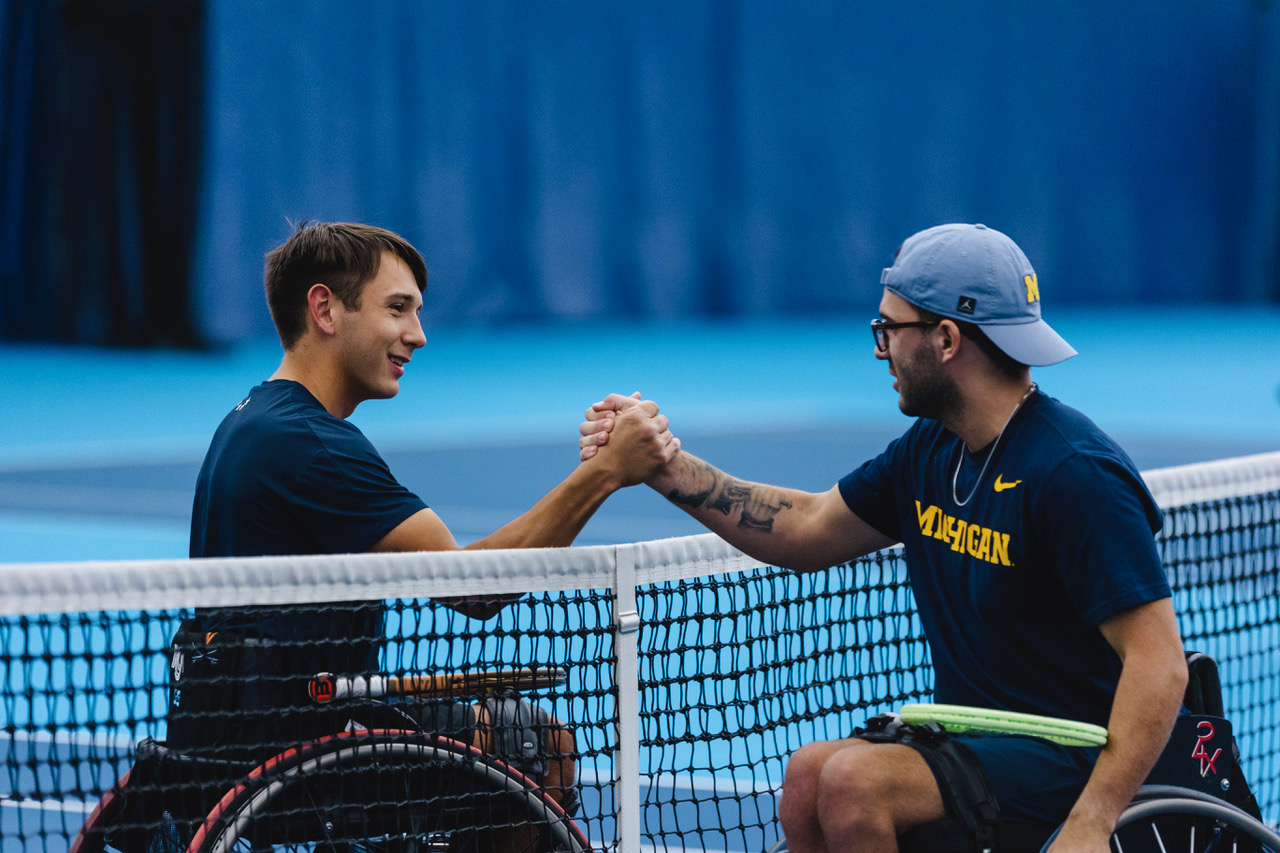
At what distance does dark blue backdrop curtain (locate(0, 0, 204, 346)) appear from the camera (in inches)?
644

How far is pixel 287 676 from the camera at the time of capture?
2811 millimetres

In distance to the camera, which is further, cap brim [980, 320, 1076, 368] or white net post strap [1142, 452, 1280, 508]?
white net post strap [1142, 452, 1280, 508]

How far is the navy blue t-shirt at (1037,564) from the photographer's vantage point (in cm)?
257

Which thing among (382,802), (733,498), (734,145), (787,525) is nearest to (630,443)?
(733,498)

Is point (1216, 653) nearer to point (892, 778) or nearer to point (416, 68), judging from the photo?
point (892, 778)

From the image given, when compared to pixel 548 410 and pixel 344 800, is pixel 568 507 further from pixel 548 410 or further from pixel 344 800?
pixel 548 410

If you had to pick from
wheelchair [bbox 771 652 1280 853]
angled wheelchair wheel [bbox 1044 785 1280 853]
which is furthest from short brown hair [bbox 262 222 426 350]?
angled wheelchair wheel [bbox 1044 785 1280 853]

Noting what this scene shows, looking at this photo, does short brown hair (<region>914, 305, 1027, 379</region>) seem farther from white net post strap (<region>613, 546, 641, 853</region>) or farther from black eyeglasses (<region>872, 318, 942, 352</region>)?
white net post strap (<region>613, 546, 641, 853</region>)

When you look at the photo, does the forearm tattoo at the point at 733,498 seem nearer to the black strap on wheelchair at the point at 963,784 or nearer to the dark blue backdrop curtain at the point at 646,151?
the black strap on wheelchair at the point at 963,784

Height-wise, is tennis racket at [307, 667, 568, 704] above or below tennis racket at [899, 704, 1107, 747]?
above

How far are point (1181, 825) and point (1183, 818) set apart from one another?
0.01 meters

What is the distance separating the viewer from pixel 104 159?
1658cm

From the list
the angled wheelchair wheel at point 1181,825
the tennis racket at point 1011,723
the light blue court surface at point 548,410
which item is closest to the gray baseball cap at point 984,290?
the tennis racket at point 1011,723

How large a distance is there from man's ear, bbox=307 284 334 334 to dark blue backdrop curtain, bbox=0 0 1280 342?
45.6ft
